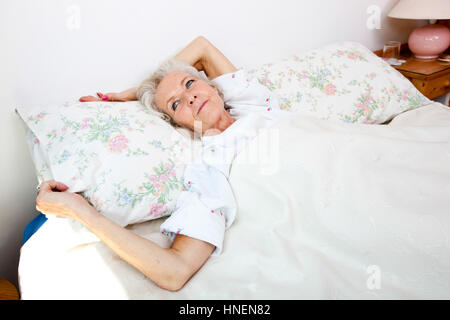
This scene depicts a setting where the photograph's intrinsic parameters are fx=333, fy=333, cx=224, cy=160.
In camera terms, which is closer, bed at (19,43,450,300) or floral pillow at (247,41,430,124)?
bed at (19,43,450,300)

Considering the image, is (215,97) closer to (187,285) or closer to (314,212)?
(314,212)

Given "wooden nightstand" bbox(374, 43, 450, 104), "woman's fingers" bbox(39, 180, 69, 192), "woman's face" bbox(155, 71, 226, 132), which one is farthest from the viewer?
"wooden nightstand" bbox(374, 43, 450, 104)

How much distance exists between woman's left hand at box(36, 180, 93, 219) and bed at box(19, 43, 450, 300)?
0.12 m

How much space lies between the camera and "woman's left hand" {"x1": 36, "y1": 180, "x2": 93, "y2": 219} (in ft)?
2.86

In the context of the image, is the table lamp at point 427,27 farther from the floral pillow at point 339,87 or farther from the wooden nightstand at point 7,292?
the wooden nightstand at point 7,292

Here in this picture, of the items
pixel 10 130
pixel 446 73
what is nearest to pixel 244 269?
pixel 10 130

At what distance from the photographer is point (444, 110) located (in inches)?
58.9

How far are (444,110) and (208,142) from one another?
43.1 inches

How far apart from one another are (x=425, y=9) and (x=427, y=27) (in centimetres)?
25

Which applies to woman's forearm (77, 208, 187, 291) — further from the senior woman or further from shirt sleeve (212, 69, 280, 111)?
shirt sleeve (212, 69, 280, 111)

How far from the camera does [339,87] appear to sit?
5.02ft
